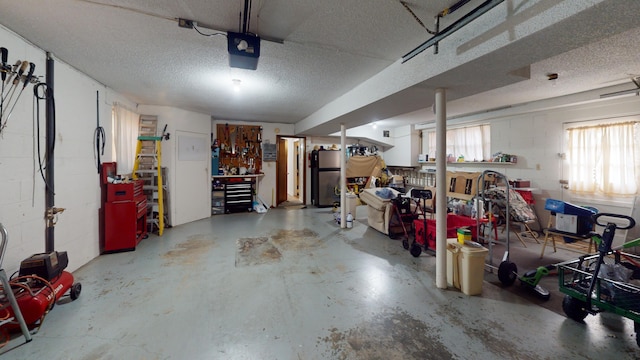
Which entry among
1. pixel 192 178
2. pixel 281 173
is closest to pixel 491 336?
pixel 192 178

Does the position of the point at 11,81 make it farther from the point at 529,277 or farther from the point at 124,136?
the point at 529,277

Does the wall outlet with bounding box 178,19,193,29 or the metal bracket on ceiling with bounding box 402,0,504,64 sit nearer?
the metal bracket on ceiling with bounding box 402,0,504,64

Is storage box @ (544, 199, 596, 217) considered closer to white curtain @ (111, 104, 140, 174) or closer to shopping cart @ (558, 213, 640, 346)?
shopping cart @ (558, 213, 640, 346)

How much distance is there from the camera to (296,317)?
6.87ft

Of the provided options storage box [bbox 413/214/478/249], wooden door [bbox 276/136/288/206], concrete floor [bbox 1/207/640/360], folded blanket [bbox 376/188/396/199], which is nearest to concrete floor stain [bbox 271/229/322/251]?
concrete floor [bbox 1/207/640/360]

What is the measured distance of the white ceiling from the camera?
63.2 inches

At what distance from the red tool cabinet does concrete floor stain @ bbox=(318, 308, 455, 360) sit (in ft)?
10.9

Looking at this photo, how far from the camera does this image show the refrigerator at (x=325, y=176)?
23.1ft

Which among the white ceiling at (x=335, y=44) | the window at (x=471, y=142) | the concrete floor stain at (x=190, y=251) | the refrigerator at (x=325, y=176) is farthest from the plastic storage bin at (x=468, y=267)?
the refrigerator at (x=325, y=176)

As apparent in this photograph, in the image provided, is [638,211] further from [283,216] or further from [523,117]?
[283,216]

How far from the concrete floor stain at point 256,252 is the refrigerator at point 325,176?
310cm

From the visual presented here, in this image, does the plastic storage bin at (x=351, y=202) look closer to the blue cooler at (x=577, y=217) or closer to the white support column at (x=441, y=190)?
the white support column at (x=441, y=190)

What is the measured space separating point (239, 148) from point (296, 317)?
5.34 metres

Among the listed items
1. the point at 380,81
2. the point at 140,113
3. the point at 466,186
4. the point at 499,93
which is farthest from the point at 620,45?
the point at 140,113
